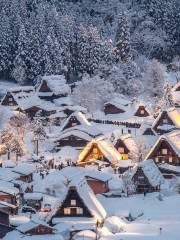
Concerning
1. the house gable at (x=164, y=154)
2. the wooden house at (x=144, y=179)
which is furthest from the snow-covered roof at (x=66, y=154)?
the wooden house at (x=144, y=179)

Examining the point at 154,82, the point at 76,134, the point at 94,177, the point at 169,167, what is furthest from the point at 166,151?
the point at 154,82

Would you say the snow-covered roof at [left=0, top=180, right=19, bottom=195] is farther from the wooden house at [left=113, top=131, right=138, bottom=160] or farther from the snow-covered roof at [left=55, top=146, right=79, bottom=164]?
the wooden house at [left=113, top=131, right=138, bottom=160]

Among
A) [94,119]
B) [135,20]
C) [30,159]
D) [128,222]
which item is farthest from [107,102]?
[135,20]

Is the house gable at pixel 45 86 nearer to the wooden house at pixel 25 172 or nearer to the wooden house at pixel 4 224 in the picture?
the wooden house at pixel 25 172

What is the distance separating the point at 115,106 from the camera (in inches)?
2650

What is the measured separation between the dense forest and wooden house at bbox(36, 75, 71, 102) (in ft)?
15.1

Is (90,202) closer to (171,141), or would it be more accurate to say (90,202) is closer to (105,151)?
(171,141)

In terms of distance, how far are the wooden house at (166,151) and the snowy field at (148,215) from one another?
631 centimetres

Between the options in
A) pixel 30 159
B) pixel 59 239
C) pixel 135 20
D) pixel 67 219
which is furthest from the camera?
pixel 135 20

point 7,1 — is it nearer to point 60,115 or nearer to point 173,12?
point 173,12

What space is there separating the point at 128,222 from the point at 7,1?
5822 cm

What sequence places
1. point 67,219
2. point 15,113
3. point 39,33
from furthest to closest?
1. point 39,33
2. point 15,113
3. point 67,219

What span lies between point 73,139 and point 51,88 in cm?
1429

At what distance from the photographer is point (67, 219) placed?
39.2 metres
